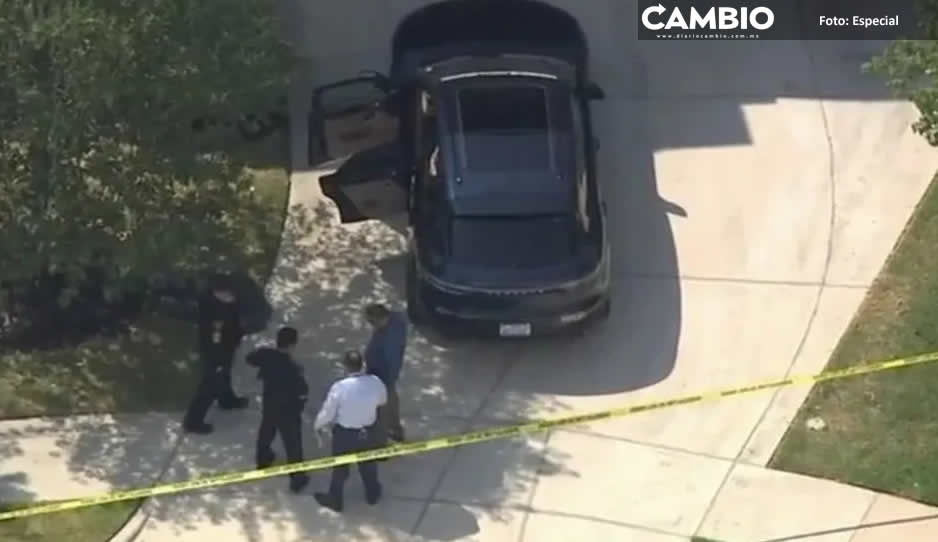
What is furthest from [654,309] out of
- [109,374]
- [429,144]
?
[109,374]

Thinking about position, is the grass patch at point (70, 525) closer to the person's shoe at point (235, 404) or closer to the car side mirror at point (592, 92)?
the person's shoe at point (235, 404)

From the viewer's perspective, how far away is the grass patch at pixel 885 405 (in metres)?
13.5

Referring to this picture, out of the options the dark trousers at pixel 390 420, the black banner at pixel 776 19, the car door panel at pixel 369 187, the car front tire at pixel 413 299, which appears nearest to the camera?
the dark trousers at pixel 390 420

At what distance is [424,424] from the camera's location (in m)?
14.1

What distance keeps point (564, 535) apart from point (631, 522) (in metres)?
0.50

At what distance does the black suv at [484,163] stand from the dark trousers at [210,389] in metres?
1.76

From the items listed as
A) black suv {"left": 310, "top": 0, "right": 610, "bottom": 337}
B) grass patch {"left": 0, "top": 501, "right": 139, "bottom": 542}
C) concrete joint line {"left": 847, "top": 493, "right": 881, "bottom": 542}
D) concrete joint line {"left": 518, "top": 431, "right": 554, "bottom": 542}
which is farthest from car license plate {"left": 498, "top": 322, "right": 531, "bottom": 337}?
grass patch {"left": 0, "top": 501, "right": 139, "bottom": 542}

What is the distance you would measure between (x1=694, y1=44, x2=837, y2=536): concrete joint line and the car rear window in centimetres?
249

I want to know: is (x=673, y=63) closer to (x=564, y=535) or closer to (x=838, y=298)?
(x=838, y=298)

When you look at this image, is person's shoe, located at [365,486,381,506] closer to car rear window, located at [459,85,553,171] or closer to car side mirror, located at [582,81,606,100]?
car rear window, located at [459,85,553,171]

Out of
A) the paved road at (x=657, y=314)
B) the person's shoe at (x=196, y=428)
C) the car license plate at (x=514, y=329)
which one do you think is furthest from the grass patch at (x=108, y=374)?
the car license plate at (x=514, y=329)

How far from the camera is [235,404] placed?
14.2 m

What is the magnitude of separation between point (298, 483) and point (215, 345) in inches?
47.1

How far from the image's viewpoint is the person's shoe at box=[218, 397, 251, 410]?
46.5 feet
